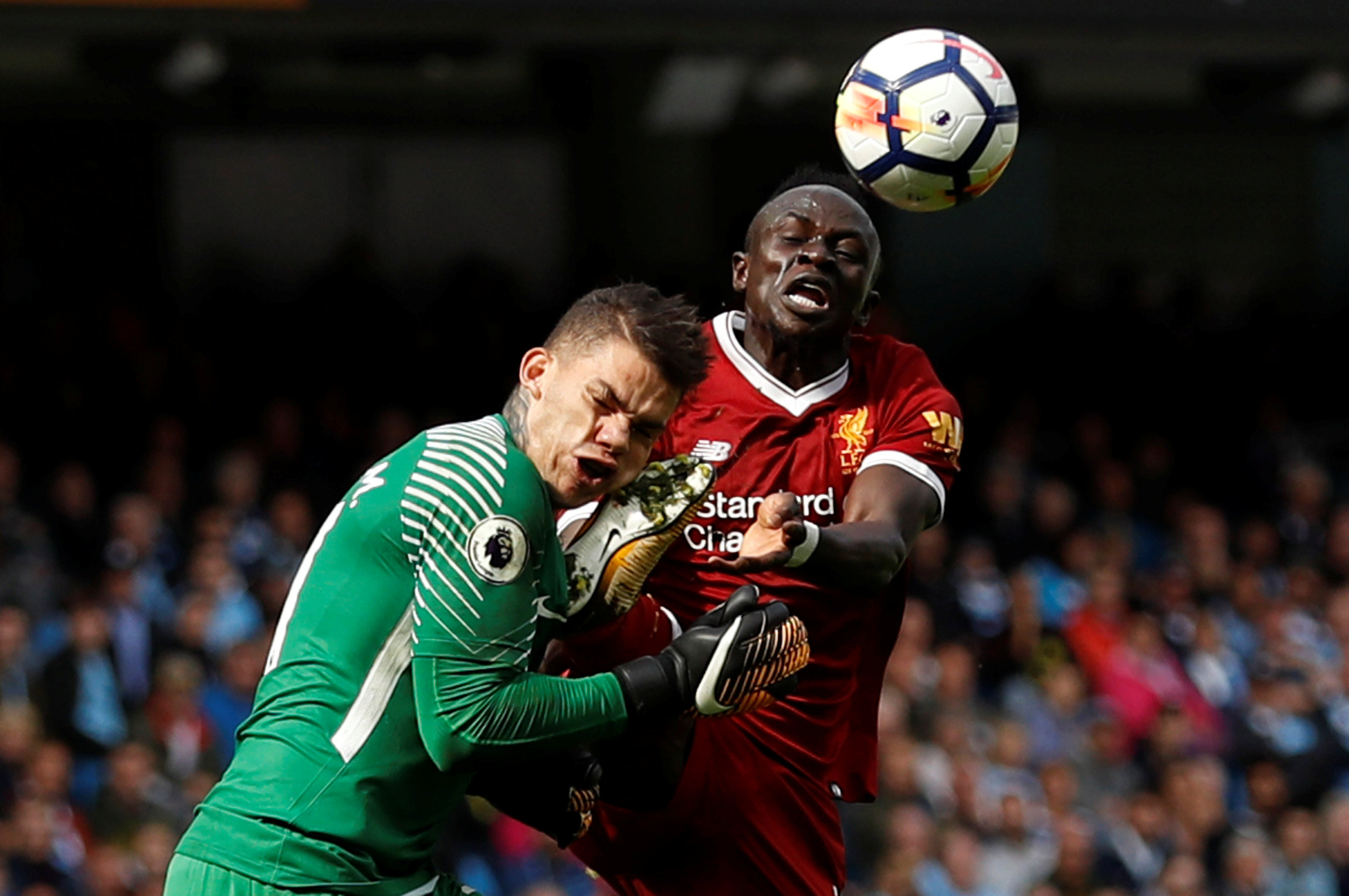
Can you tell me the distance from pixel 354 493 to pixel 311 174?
44.9 ft

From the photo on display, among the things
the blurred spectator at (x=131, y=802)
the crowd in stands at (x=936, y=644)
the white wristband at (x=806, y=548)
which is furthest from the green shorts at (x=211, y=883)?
the blurred spectator at (x=131, y=802)

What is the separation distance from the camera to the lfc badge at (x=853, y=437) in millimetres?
5508

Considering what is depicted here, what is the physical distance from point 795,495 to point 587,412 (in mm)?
1087

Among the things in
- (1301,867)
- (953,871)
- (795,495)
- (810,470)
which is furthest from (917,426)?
(1301,867)

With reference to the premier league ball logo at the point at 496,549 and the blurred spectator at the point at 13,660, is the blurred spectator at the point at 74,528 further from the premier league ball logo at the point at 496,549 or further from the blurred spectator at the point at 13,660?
the premier league ball logo at the point at 496,549

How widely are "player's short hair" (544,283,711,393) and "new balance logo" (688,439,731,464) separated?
2.96 feet

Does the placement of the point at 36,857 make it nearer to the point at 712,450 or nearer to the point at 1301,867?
the point at 712,450

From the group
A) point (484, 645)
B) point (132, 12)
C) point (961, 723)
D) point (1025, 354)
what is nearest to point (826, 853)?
point (484, 645)

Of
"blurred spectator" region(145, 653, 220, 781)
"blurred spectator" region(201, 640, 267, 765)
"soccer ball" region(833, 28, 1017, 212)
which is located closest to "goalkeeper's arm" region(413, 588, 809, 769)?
"soccer ball" region(833, 28, 1017, 212)

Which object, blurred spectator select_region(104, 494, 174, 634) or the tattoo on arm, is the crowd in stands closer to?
blurred spectator select_region(104, 494, 174, 634)

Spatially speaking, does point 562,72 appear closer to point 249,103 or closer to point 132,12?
point 249,103

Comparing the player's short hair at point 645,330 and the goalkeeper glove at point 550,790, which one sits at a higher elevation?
the player's short hair at point 645,330

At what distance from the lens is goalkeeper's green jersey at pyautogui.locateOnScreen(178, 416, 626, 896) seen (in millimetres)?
4082

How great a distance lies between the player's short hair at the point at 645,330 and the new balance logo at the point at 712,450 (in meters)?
0.90
